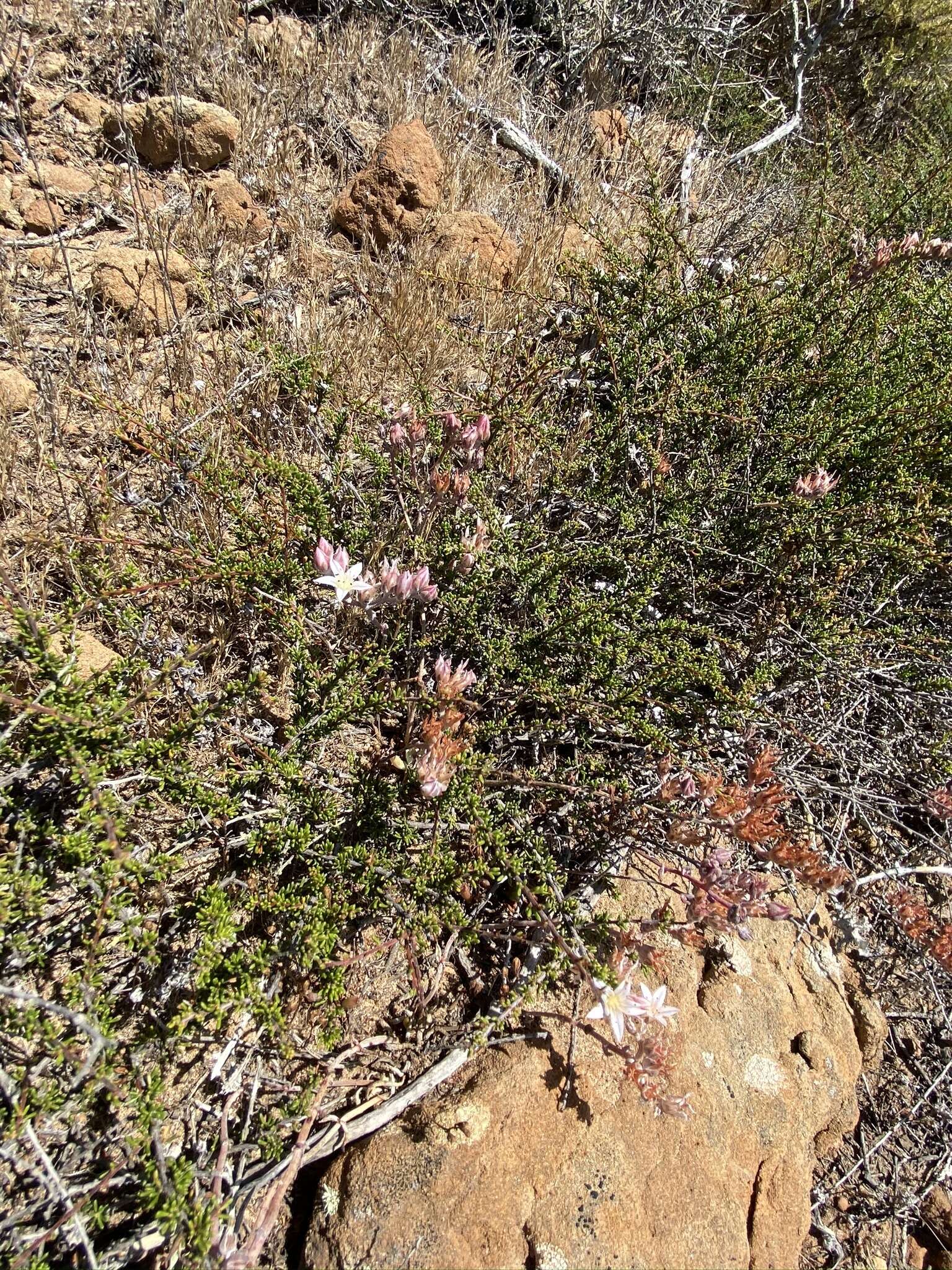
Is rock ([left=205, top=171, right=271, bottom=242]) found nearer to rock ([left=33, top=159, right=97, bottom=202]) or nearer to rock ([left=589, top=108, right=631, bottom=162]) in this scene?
rock ([left=33, top=159, right=97, bottom=202])

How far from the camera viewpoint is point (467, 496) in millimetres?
2691

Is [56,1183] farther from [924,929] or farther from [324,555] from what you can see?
[924,929]

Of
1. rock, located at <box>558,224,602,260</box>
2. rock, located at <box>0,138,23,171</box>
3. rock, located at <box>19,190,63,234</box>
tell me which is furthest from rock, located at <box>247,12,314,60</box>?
rock, located at <box>558,224,602,260</box>

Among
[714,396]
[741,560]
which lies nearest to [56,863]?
[741,560]

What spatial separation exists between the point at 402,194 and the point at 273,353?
5.56ft

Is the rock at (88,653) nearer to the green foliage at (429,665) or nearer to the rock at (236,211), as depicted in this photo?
the green foliage at (429,665)

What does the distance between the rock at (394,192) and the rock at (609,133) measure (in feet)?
5.43

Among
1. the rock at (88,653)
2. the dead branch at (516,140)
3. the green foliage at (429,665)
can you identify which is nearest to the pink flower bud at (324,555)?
the green foliage at (429,665)

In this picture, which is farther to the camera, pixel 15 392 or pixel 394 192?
pixel 394 192

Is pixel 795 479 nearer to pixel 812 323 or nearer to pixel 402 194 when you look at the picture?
pixel 812 323

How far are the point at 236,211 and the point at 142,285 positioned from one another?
0.82 metres

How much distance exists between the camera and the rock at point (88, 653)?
7.39ft

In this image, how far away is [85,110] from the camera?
155 inches

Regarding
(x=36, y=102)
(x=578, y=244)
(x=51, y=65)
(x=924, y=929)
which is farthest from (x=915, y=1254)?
(x=51, y=65)
